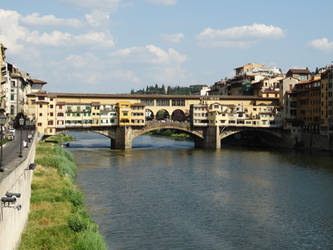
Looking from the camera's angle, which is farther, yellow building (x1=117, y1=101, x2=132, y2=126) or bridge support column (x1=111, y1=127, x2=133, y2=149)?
yellow building (x1=117, y1=101, x2=132, y2=126)

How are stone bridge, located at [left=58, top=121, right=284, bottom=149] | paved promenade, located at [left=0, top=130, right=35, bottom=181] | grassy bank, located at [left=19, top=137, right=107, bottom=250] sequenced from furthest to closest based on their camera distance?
stone bridge, located at [left=58, top=121, right=284, bottom=149] → grassy bank, located at [left=19, top=137, right=107, bottom=250] → paved promenade, located at [left=0, top=130, right=35, bottom=181]

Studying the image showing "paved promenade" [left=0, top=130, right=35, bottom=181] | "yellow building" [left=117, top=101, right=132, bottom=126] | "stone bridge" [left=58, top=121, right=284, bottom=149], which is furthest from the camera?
"yellow building" [left=117, top=101, right=132, bottom=126]

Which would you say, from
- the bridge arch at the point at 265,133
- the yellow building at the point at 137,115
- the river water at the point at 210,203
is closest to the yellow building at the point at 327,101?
the bridge arch at the point at 265,133

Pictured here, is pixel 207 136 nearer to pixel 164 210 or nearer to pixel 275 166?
pixel 275 166

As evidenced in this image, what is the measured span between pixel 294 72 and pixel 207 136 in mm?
32718

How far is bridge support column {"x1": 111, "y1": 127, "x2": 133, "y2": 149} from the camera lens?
89.1 m

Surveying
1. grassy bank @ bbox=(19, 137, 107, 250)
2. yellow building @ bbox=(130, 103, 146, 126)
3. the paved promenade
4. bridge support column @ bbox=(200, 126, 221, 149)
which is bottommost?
grassy bank @ bbox=(19, 137, 107, 250)

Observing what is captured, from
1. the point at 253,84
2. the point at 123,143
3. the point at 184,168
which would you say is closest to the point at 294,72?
the point at 253,84

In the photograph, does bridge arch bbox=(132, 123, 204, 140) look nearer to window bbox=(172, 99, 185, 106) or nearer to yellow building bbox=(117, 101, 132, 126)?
yellow building bbox=(117, 101, 132, 126)

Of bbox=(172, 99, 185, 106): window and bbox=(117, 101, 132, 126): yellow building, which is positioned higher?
bbox=(172, 99, 185, 106): window

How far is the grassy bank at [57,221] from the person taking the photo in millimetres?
22625

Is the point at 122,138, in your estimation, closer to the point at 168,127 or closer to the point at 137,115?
the point at 137,115

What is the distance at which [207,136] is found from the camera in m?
95.7

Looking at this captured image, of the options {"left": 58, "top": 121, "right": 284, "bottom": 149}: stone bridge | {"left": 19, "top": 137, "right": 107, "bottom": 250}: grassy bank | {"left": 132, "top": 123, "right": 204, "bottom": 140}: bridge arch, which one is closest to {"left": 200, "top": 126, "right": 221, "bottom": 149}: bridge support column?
{"left": 58, "top": 121, "right": 284, "bottom": 149}: stone bridge
